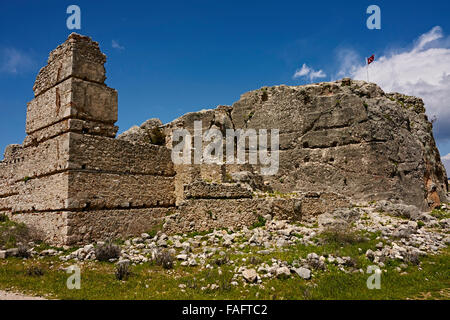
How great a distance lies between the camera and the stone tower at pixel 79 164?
10484mm

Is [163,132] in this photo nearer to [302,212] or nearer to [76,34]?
[76,34]

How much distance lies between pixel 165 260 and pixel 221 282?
6.59ft

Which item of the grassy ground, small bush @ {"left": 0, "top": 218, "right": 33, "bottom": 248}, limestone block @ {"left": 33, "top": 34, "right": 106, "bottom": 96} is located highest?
limestone block @ {"left": 33, "top": 34, "right": 106, "bottom": 96}

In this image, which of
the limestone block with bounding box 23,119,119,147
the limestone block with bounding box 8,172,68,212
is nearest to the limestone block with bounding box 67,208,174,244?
the limestone block with bounding box 8,172,68,212

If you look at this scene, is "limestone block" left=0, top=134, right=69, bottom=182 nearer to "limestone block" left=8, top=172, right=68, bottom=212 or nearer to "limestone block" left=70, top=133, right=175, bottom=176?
"limestone block" left=8, top=172, right=68, bottom=212

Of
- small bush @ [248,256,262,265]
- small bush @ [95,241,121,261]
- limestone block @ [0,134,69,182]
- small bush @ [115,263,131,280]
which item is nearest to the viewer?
small bush @ [115,263,131,280]

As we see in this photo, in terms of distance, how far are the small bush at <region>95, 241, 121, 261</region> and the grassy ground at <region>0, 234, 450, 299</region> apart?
0.94 ft

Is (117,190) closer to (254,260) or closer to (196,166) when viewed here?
(196,166)

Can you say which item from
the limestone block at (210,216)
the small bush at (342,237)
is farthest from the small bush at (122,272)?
the small bush at (342,237)

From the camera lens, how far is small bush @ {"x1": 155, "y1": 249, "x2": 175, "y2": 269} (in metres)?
8.41

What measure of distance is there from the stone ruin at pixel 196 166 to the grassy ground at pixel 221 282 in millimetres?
2364

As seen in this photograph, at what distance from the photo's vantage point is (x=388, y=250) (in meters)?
8.88

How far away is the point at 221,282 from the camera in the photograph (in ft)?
23.4

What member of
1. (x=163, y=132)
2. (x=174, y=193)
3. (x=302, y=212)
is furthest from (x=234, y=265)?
(x=163, y=132)
